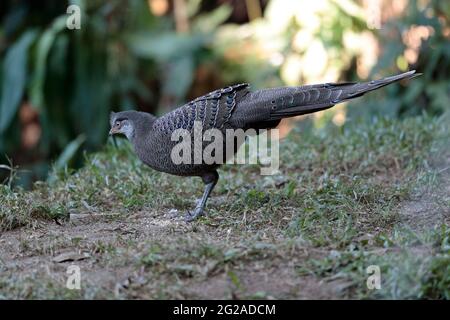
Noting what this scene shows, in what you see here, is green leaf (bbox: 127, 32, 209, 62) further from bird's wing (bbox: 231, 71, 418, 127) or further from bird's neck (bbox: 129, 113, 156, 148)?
bird's wing (bbox: 231, 71, 418, 127)

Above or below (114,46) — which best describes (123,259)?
below

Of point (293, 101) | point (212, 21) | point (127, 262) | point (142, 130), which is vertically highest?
point (212, 21)

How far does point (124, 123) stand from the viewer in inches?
236

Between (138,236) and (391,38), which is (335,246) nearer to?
(138,236)

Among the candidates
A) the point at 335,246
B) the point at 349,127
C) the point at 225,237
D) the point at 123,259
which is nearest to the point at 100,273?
the point at 123,259

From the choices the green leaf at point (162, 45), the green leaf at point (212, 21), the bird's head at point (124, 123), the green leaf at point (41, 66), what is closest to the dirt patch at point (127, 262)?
the bird's head at point (124, 123)

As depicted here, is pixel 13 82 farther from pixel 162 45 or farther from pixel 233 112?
pixel 233 112

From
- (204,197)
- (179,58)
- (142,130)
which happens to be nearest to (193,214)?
(204,197)

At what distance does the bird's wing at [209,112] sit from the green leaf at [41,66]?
15.1ft

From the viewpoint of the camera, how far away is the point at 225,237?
4.86 m

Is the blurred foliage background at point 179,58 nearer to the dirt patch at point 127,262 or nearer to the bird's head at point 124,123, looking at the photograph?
the bird's head at point 124,123

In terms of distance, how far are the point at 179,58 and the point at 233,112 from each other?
5.62m

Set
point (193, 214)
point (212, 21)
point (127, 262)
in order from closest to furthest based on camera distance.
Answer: point (127, 262) → point (193, 214) → point (212, 21)

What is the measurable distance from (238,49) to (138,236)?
6219 millimetres
